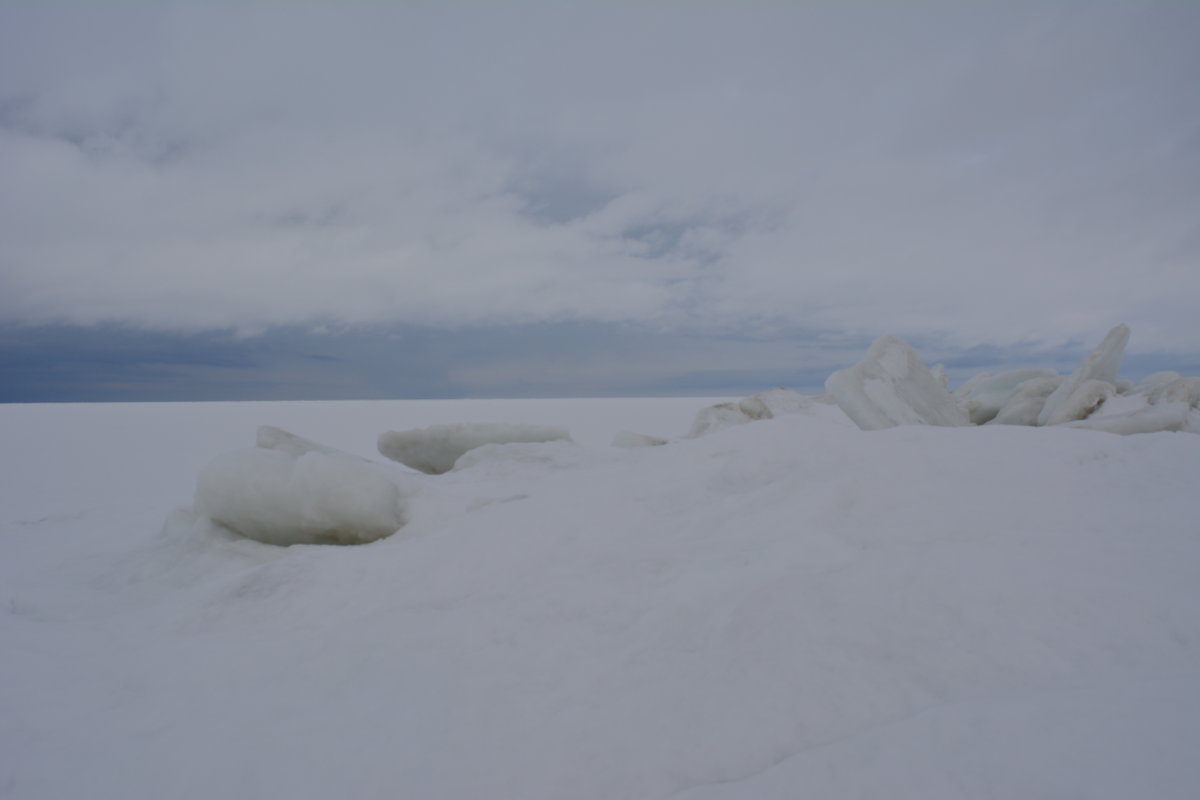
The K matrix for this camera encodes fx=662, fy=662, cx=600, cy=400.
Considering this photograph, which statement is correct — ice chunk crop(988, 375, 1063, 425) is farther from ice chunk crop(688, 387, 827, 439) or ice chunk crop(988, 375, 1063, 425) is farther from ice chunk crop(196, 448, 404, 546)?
ice chunk crop(196, 448, 404, 546)

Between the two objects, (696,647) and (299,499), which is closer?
(696,647)

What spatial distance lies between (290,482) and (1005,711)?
3.01 m

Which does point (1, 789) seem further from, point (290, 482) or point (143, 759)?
point (290, 482)

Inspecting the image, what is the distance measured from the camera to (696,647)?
60.0 inches

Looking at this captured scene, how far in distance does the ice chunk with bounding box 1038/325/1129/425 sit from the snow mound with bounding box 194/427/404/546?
530 centimetres

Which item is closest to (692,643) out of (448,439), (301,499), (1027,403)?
(301,499)

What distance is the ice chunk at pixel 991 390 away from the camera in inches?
283

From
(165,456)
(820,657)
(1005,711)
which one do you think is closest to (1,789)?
(820,657)

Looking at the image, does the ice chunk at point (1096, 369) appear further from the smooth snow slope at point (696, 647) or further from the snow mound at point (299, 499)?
the snow mound at point (299, 499)

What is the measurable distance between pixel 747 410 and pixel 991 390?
3.92 meters

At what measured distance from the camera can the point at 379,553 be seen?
2592 mm

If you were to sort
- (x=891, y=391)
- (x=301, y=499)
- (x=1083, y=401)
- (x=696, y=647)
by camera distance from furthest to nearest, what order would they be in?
(x=1083, y=401)
(x=891, y=391)
(x=301, y=499)
(x=696, y=647)

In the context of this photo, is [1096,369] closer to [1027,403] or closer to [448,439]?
[1027,403]

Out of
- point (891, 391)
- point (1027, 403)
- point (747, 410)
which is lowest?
point (747, 410)
